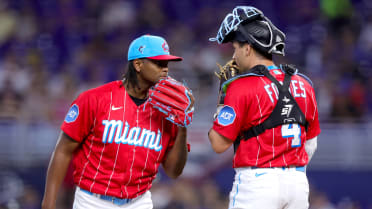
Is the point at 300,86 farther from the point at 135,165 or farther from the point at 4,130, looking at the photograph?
the point at 4,130

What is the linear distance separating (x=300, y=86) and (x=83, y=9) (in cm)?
858

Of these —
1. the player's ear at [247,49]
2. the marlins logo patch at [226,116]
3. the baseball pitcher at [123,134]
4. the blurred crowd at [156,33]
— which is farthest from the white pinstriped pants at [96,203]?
the blurred crowd at [156,33]

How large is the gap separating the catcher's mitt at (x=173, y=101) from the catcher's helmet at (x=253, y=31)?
20.4 inches

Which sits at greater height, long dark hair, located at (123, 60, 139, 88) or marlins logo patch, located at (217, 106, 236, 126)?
long dark hair, located at (123, 60, 139, 88)

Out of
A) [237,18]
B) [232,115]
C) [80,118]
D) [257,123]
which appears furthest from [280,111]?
[80,118]

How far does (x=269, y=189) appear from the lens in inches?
151

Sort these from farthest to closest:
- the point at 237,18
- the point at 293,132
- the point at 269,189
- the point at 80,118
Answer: the point at 80,118 → the point at 237,18 → the point at 293,132 → the point at 269,189

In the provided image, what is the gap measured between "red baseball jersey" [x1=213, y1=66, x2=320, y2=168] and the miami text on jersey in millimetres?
604

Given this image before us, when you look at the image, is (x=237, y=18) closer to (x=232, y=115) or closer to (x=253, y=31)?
(x=253, y=31)

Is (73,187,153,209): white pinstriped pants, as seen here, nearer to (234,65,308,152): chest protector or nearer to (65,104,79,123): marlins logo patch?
(65,104,79,123): marlins logo patch

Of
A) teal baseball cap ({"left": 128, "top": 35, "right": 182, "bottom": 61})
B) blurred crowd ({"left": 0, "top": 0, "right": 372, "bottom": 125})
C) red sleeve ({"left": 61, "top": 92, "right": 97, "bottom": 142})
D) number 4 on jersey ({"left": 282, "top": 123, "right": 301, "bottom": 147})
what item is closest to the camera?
number 4 on jersey ({"left": 282, "top": 123, "right": 301, "bottom": 147})

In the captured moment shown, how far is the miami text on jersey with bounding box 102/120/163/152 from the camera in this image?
4.20m

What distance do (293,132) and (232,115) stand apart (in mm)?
461

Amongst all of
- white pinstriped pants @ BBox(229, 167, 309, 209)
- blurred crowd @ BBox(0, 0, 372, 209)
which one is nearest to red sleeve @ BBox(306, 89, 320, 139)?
white pinstriped pants @ BBox(229, 167, 309, 209)
